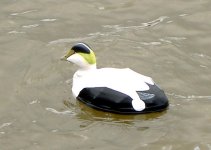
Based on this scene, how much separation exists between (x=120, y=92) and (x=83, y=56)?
861mm

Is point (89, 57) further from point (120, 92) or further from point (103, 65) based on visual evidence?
point (103, 65)

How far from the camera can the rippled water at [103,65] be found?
7.96 meters

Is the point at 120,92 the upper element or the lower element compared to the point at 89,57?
lower

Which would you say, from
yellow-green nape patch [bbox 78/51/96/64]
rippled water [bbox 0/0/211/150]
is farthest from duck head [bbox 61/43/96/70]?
rippled water [bbox 0/0/211/150]

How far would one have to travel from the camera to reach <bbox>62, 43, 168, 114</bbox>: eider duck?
813 centimetres

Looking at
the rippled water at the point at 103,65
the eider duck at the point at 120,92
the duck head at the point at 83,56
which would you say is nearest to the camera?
the rippled water at the point at 103,65

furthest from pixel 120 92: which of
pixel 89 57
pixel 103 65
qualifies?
pixel 103 65

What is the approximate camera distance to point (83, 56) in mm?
8703

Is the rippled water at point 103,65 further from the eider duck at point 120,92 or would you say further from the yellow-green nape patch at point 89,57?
the yellow-green nape patch at point 89,57

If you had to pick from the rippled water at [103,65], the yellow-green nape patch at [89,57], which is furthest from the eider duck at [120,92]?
the rippled water at [103,65]

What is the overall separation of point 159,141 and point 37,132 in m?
1.50

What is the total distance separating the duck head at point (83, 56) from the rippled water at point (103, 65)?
48 cm

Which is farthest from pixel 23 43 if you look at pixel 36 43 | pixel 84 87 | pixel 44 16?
pixel 84 87

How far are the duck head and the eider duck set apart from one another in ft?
0.10
